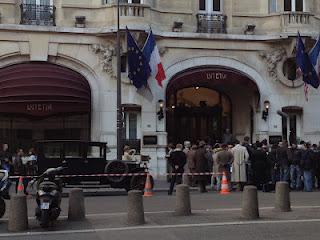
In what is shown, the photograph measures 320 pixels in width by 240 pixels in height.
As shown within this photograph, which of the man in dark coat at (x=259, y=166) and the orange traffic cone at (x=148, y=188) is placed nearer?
the orange traffic cone at (x=148, y=188)

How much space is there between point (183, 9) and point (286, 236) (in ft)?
56.9

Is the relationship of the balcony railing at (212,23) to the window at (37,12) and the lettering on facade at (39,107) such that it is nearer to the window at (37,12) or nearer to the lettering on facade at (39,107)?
the window at (37,12)

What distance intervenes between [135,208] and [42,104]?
1257 centimetres

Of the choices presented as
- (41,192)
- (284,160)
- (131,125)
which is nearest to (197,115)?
(131,125)

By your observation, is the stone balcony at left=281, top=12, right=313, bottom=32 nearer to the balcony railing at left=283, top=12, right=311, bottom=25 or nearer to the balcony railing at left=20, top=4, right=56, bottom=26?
the balcony railing at left=283, top=12, right=311, bottom=25

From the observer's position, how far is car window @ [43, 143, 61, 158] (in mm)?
19062

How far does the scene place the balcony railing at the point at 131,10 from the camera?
25.2 metres

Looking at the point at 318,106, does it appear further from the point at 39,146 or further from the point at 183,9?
the point at 39,146

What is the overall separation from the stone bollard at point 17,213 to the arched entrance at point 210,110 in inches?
636

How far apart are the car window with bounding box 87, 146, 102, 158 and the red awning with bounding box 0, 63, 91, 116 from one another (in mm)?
5025

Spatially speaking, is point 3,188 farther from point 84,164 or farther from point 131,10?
point 131,10

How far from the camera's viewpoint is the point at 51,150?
19109 millimetres

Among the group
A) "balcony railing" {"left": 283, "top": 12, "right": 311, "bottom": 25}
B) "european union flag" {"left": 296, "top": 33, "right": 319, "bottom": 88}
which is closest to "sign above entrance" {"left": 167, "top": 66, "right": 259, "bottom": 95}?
"european union flag" {"left": 296, "top": 33, "right": 319, "bottom": 88}

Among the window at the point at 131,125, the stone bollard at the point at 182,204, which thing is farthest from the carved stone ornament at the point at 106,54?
the stone bollard at the point at 182,204
